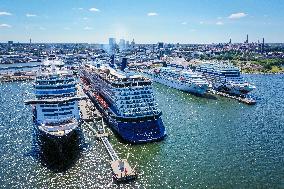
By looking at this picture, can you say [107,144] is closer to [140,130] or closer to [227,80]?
[140,130]

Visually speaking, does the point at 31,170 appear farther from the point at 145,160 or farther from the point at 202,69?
the point at 202,69

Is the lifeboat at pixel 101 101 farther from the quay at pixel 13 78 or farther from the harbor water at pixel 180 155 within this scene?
the quay at pixel 13 78

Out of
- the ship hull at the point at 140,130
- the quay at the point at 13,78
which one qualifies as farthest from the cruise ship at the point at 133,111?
the quay at the point at 13,78

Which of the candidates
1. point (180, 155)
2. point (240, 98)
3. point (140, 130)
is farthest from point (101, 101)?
point (240, 98)

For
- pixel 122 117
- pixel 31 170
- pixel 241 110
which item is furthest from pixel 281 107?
pixel 31 170

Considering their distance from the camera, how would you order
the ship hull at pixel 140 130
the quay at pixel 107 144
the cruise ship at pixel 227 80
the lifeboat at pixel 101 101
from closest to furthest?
the quay at pixel 107 144 < the ship hull at pixel 140 130 < the lifeboat at pixel 101 101 < the cruise ship at pixel 227 80

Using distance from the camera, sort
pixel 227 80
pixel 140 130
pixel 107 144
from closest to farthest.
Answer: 1. pixel 107 144
2. pixel 140 130
3. pixel 227 80
